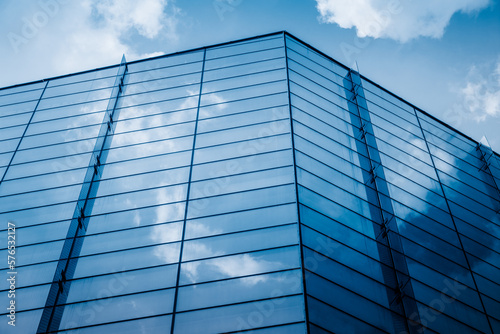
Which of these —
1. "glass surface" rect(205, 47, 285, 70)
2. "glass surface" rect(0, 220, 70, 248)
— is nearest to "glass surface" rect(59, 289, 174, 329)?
"glass surface" rect(0, 220, 70, 248)

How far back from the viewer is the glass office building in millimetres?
16125

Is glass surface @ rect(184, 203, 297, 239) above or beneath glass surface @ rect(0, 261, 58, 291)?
above

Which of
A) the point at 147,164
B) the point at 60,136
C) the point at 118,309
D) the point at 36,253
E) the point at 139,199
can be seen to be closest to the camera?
the point at 118,309

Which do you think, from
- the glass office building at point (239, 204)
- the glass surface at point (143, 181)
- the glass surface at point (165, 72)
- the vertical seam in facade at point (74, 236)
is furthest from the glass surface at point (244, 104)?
the vertical seam in facade at point (74, 236)

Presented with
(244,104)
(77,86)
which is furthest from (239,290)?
(77,86)

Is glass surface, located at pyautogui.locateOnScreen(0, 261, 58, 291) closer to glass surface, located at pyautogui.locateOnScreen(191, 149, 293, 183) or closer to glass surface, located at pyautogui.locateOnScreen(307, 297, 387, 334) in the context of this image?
glass surface, located at pyautogui.locateOnScreen(191, 149, 293, 183)

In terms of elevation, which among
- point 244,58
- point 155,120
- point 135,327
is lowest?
point 135,327

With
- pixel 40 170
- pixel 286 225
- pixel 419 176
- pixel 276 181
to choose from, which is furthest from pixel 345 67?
pixel 40 170

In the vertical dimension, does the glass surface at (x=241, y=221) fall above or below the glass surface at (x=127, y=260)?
above

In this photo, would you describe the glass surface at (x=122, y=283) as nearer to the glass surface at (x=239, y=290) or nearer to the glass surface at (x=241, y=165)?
the glass surface at (x=239, y=290)

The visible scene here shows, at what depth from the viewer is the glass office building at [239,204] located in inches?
635

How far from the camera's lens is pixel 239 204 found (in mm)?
18734

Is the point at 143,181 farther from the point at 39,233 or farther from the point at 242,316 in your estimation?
the point at 242,316

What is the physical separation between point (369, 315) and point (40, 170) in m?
18.7
